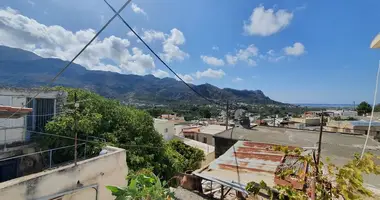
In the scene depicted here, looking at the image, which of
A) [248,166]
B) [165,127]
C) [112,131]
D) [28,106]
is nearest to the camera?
[248,166]

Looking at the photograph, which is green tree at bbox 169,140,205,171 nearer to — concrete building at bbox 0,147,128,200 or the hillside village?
the hillside village

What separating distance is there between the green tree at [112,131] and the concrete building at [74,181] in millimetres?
1433

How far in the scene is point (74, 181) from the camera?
20.9 ft

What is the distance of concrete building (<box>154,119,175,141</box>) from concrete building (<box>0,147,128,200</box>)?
18.0 m

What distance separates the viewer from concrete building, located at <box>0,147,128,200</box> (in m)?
5.18

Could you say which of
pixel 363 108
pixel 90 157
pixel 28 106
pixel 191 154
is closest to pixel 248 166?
pixel 90 157

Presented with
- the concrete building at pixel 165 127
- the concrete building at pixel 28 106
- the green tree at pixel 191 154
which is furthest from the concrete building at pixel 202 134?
the concrete building at pixel 28 106

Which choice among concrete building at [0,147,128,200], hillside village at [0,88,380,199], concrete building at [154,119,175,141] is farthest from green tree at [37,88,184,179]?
concrete building at [154,119,175,141]

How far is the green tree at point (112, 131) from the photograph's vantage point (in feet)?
28.9

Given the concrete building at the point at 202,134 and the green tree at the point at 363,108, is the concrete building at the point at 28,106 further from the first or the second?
the green tree at the point at 363,108

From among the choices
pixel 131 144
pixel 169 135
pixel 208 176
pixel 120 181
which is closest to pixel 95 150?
pixel 120 181

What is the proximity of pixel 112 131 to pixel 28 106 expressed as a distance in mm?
3683

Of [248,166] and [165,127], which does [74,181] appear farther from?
[165,127]

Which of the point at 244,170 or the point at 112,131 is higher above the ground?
the point at 244,170
